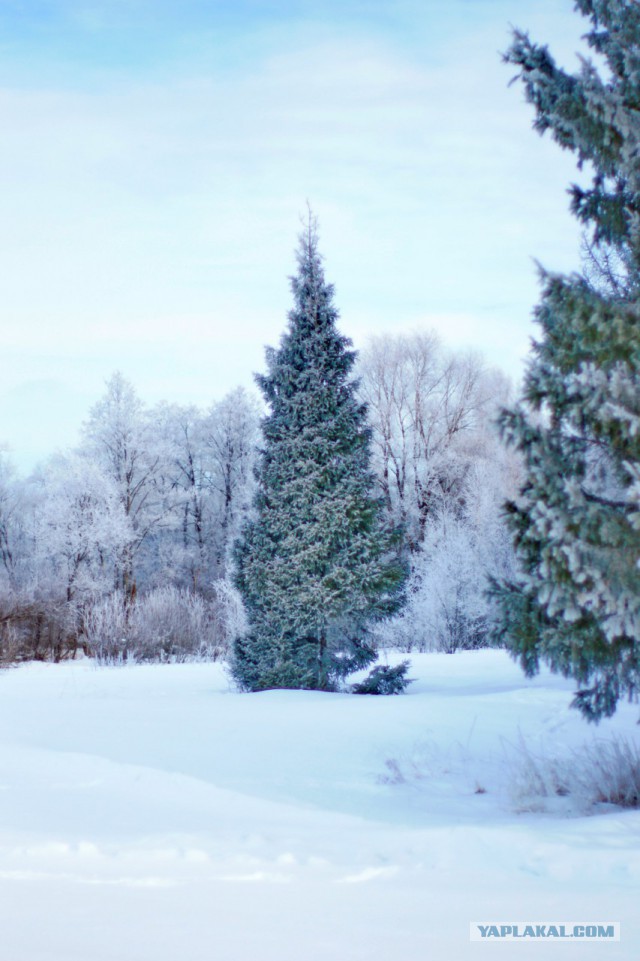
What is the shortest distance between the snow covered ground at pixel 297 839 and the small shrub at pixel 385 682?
74.4 inches

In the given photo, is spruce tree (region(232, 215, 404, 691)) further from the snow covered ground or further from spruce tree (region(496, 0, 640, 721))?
spruce tree (region(496, 0, 640, 721))

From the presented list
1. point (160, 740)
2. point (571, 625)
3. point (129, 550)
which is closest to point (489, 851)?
point (571, 625)

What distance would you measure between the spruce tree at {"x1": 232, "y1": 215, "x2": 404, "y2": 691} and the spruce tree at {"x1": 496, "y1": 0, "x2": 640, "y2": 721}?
4823mm

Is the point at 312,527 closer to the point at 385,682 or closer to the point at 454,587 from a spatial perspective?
the point at 385,682

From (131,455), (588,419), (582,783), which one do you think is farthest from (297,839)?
(131,455)

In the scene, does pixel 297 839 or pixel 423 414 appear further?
pixel 423 414

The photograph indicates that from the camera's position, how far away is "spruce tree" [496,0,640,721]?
4660mm

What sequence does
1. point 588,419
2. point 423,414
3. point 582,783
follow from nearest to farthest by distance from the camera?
1. point 588,419
2. point 582,783
3. point 423,414

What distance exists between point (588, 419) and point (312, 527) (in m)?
5.72

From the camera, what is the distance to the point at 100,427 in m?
31.8

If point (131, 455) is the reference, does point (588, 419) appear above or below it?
below

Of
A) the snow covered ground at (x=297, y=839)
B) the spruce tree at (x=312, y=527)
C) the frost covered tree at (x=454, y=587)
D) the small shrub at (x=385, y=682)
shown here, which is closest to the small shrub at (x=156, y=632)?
the frost covered tree at (x=454, y=587)

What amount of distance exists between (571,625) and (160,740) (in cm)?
383

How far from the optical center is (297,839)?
4.38m
